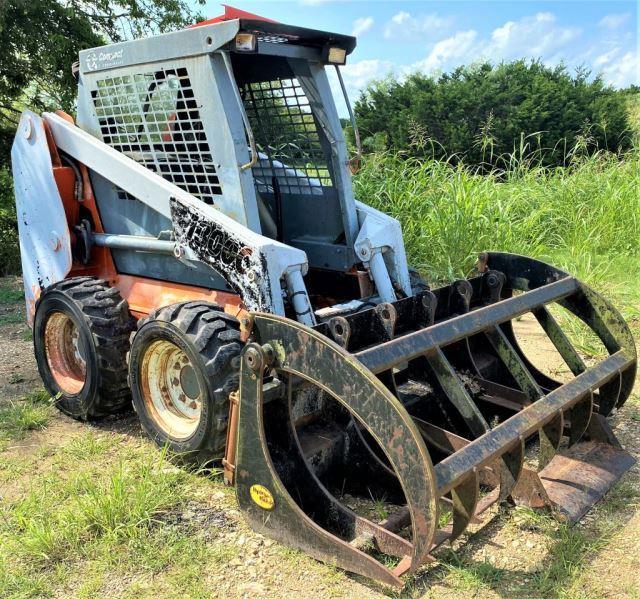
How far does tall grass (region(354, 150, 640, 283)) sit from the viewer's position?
257 inches

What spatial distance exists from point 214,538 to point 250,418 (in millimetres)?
529

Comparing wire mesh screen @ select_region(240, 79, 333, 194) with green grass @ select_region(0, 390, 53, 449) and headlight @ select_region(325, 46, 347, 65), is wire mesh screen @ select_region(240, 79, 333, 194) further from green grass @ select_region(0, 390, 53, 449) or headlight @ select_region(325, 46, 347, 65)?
green grass @ select_region(0, 390, 53, 449)

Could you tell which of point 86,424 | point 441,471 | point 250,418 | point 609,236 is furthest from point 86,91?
point 609,236

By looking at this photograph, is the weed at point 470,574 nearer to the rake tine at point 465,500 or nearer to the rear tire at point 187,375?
the rake tine at point 465,500

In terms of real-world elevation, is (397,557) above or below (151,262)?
below

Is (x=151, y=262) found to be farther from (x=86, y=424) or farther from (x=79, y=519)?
(x=79, y=519)

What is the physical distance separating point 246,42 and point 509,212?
15.3ft

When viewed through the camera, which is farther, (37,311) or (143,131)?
(37,311)

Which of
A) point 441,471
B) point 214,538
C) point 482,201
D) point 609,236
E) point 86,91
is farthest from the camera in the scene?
point 609,236

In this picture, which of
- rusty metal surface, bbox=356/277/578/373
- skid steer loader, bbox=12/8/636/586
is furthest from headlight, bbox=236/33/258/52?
rusty metal surface, bbox=356/277/578/373

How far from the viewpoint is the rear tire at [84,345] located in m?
3.53

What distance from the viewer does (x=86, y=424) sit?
3.79 meters

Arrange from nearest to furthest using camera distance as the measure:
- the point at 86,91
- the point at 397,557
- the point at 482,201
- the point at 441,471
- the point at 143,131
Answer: the point at 441,471 → the point at 397,557 → the point at 143,131 → the point at 86,91 → the point at 482,201

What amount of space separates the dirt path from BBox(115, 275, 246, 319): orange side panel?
0.84m
